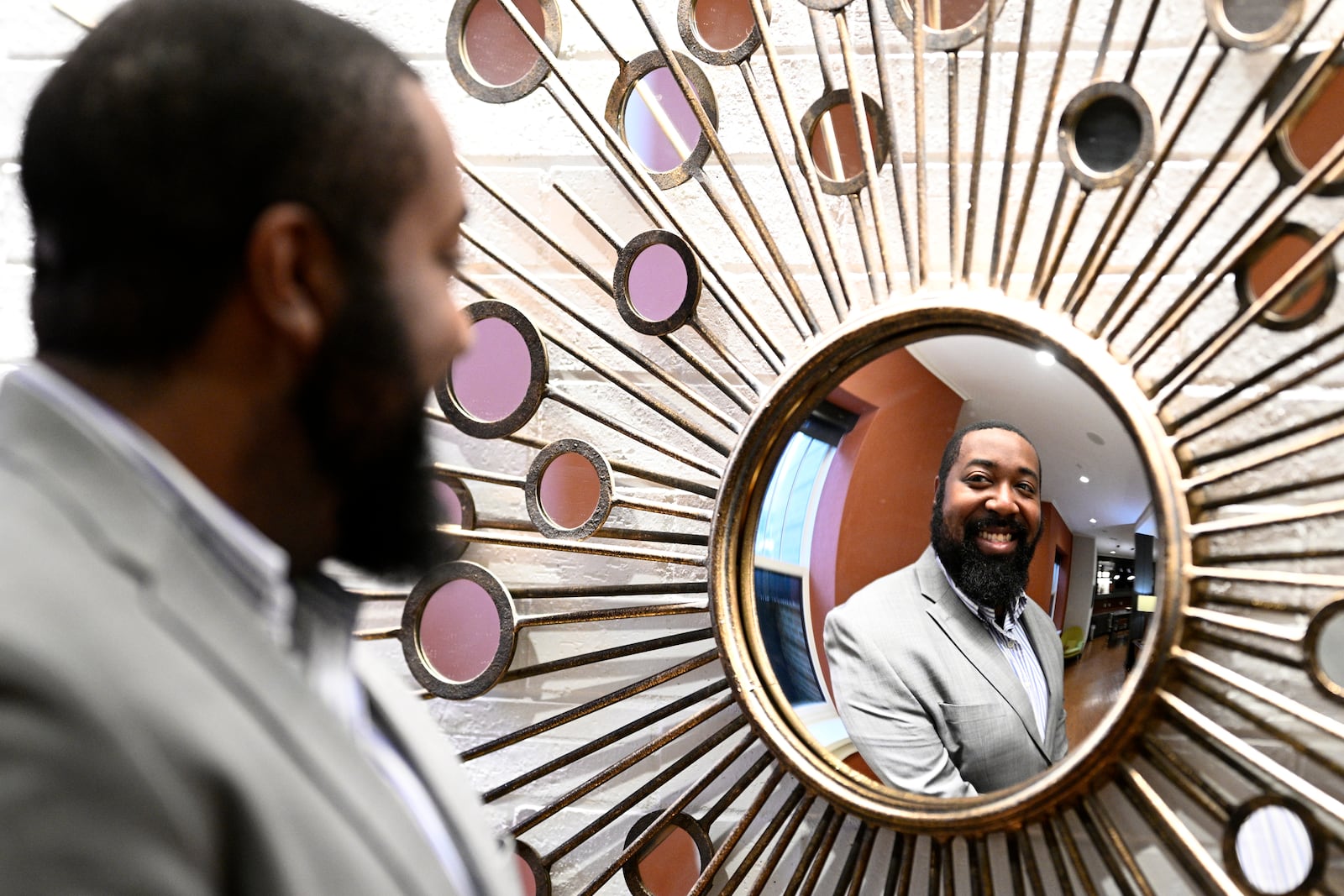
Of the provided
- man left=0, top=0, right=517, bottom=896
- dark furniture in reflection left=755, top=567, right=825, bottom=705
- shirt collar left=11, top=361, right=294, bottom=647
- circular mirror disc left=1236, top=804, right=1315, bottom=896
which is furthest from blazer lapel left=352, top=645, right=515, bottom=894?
circular mirror disc left=1236, top=804, right=1315, bottom=896

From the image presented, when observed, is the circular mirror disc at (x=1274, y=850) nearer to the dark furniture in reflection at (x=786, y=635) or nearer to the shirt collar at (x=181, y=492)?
the dark furniture in reflection at (x=786, y=635)

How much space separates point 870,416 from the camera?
880 millimetres

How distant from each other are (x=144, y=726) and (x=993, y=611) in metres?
Result: 0.64

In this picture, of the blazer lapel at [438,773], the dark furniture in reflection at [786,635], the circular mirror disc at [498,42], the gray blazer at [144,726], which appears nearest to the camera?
the gray blazer at [144,726]

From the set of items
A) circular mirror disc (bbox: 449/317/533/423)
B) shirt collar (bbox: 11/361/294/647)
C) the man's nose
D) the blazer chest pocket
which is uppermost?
circular mirror disc (bbox: 449/317/533/423)

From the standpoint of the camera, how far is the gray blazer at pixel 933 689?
2.71ft

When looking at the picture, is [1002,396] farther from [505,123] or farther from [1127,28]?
[505,123]

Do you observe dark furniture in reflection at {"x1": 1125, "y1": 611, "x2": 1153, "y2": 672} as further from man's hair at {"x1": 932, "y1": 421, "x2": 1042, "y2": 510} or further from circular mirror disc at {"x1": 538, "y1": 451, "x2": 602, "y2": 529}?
circular mirror disc at {"x1": 538, "y1": 451, "x2": 602, "y2": 529}

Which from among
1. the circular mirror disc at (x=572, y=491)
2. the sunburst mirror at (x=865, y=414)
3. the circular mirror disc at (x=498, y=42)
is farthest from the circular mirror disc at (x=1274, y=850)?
the circular mirror disc at (x=498, y=42)

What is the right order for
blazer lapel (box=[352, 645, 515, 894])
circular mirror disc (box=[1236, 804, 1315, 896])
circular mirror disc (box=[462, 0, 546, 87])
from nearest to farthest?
blazer lapel (box=[352, 645, 515, 894]), circular mirror disc (box=[1236, 804, 1315, 896]), circular mirror disc (box=[462, 0, 546, 87])

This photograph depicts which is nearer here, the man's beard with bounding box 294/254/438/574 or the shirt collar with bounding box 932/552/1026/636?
the man's beard with bounding box 294/254/438/574

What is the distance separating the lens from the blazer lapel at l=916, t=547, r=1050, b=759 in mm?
827

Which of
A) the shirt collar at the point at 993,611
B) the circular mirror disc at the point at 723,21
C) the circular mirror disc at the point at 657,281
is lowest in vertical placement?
the shirt collar at the point at 993,611

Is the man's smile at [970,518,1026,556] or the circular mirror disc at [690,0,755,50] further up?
the circular mirror disc at [690,0,755,50]
